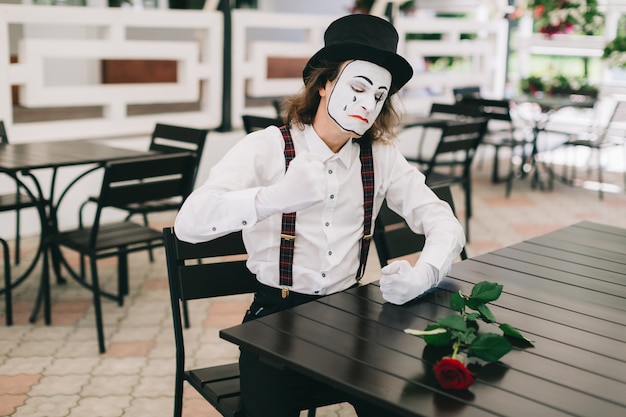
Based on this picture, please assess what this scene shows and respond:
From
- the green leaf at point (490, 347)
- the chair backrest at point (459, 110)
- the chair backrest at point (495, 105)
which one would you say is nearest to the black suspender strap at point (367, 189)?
the green leaf at point (490, 347)

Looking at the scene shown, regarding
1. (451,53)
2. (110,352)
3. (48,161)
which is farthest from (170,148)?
(451,53)

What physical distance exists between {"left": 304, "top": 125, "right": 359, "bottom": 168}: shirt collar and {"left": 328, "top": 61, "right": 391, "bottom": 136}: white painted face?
0.24ft

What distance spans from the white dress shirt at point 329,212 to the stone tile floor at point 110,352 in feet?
3.11

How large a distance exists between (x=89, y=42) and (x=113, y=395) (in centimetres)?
301

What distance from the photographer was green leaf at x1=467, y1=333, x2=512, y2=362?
1.45 m

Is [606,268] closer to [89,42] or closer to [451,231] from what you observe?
[451,231]

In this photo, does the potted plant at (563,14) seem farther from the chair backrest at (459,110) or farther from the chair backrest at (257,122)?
the chair backrest at (257,122)

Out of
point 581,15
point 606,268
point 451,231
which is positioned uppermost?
point 581,15

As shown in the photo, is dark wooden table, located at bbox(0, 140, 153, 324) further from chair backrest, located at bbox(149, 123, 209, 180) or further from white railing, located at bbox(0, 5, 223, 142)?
white railing, located at bbox(0, 5, 223, 142)

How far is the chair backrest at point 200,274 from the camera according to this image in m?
2.05

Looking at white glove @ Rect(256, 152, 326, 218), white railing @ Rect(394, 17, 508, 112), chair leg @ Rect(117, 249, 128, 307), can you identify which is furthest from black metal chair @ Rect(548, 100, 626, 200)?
white glove @ Rect(256, 152, 326, 218)

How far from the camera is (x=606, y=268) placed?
2287 mm

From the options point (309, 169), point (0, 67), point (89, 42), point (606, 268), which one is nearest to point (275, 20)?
point (89, 42)

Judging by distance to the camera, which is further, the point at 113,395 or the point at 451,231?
the point at 113,395
